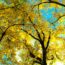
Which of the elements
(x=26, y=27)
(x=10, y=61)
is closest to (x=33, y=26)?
(x=26, y=27)

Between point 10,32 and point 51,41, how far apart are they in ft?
16.4

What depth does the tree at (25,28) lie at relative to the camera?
2469 cm

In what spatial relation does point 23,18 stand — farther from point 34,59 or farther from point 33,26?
point 34,59

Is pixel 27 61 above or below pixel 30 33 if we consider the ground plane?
below

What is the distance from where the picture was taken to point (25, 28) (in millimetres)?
26906

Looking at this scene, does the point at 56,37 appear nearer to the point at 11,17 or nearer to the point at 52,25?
the point at 52,25

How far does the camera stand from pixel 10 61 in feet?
90.4

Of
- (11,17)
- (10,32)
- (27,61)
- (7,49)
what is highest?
(11,17)

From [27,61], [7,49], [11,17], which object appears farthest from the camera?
[27,61]

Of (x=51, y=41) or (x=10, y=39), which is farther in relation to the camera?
(x=51, y=41)

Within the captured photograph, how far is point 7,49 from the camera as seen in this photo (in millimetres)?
26766

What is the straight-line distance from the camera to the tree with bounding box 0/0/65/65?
2469cm

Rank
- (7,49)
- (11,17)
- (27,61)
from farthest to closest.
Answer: (27,61)
(7,49)
(11,17)

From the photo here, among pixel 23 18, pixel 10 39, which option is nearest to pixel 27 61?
pixel 10 39
